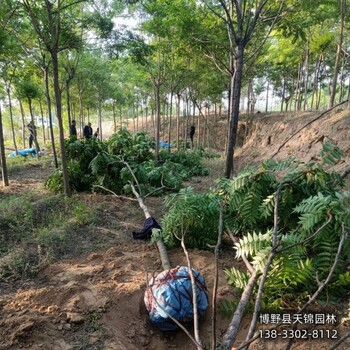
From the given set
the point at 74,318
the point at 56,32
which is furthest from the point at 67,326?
the point at 56,32

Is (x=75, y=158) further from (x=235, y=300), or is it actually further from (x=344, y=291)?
(x=344, y=291)

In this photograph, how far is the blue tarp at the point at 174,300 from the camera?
114 inches

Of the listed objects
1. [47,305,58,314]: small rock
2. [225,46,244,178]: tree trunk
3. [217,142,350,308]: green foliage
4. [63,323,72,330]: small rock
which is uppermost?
[225,46,244,178]: tree trunk

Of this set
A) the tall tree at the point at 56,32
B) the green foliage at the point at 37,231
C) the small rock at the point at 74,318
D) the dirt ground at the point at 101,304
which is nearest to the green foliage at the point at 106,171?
the tall tree at the point at 56,32

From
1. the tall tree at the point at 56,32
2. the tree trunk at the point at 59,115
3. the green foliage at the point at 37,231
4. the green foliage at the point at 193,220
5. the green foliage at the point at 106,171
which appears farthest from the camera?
the green foliage at the point at 106,171

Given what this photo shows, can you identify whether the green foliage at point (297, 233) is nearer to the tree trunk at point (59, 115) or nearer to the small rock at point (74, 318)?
the small rock at point (74, 318)

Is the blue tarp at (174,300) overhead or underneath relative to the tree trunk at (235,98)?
underneath

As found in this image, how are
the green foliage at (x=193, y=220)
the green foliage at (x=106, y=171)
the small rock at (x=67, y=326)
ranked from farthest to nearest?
the green foliage at (x=106, y=171) < the green foliage at (x=193, y=220) < the small rock at (x=67, y=326)

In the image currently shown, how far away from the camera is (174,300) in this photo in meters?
2.91

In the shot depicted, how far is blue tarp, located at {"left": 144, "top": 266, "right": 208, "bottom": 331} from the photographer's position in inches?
114

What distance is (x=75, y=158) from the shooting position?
8641mm

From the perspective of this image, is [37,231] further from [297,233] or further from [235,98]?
[235,98]

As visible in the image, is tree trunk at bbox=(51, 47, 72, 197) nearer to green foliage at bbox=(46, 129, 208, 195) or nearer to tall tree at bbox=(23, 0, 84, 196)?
tall tree at bbox=(23, 0, 84, 196)

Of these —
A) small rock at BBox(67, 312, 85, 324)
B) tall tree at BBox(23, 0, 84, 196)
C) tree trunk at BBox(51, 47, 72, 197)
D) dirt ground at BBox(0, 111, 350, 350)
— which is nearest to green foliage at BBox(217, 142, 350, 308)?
dirt ground at BBox(0, 111, 350, 350)
